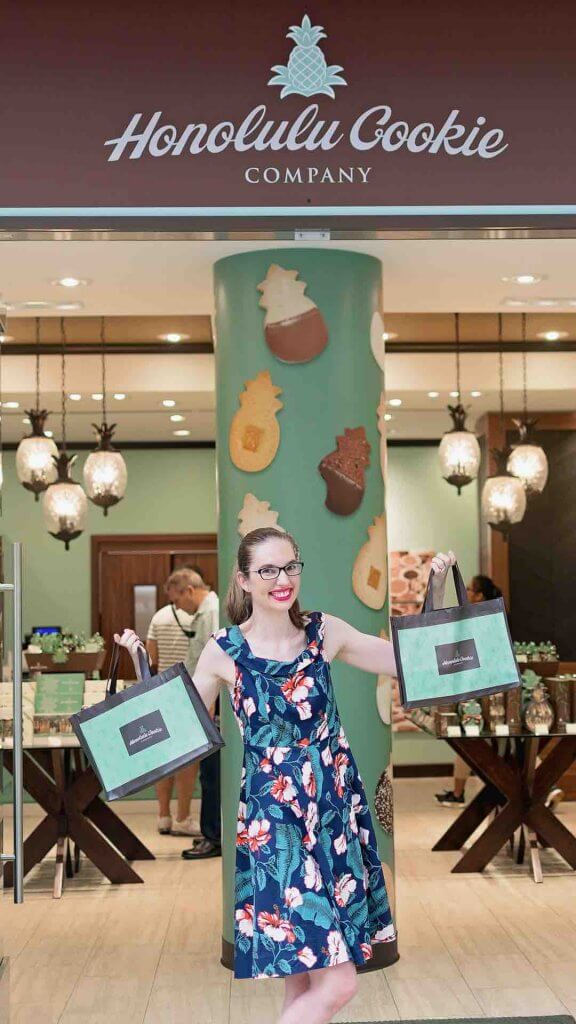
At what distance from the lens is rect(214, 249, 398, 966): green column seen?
5184mm

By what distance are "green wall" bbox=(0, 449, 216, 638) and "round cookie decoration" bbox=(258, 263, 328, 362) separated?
6.73m

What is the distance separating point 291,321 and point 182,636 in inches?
155

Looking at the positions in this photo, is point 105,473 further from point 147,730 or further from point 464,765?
point 147,730

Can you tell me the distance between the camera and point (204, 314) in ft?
21.5

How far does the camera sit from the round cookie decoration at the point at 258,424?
204 inches

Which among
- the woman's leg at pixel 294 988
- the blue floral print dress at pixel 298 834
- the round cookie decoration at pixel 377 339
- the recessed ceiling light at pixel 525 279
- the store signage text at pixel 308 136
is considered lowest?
the woman's leg at pixel 294 988

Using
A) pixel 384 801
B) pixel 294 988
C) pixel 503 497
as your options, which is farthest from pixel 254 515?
pixel 503 497

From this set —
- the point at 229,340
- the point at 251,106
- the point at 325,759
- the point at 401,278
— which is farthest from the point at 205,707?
the point at 401,278

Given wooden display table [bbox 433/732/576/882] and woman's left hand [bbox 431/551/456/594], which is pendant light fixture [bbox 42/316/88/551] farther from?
woman's left hand [bbox 431/551/456/594]

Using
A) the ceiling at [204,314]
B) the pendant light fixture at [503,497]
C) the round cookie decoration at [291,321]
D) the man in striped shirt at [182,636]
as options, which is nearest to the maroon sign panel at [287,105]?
the ceiling at [204,314]

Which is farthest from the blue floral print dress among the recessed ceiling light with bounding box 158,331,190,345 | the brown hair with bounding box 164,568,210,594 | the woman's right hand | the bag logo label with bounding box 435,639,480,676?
the recessed ceiling light with bounding box 158,331,190,345

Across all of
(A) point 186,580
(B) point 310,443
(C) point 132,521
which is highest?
(B) point 310,443

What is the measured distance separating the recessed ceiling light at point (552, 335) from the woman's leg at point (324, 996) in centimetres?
653

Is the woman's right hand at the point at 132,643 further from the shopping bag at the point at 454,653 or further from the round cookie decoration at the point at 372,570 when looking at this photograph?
the round cookie decoration at the point at 372,570
